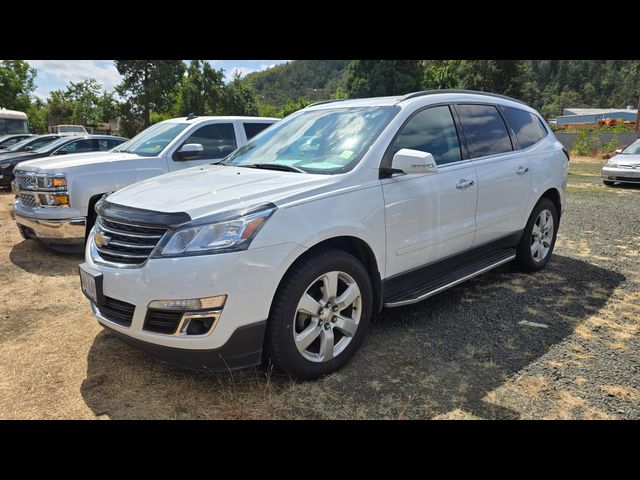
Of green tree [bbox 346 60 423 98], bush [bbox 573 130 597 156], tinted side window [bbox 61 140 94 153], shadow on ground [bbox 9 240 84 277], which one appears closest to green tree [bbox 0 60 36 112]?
green tree [bbox 346 60 423 98]

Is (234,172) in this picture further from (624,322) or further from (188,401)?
(624,322)

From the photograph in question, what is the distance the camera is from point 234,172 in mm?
3402

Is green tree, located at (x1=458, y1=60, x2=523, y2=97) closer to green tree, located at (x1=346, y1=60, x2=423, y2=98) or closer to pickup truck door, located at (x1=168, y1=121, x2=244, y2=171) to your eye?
green tree, located at (x1=346, y1=60, x2=423, y2=98)

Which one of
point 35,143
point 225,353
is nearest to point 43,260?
point 225,353

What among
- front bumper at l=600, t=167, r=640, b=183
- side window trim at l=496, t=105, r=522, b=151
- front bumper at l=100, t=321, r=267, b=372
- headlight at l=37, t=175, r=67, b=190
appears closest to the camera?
front bumper at l=100, t=321, r=267, b=372

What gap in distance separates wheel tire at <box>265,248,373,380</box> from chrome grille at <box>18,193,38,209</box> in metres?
4.42

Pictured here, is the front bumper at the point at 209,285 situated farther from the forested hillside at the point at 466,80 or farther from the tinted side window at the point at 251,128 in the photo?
the forested hillside at the point at 466,80

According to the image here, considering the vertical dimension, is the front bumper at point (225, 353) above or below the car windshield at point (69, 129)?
below

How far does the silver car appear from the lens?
12.8 metres

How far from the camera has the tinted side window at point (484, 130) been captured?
4008 mm

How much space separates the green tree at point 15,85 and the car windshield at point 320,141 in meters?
44.3

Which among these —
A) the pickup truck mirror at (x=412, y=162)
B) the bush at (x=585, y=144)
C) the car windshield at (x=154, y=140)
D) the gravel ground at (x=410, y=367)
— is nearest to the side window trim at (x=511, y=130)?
the gravel ground at (x=410, y=367)

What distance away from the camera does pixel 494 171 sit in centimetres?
412

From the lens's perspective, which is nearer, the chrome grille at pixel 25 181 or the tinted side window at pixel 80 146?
the chrome grille at pixel 25 181
